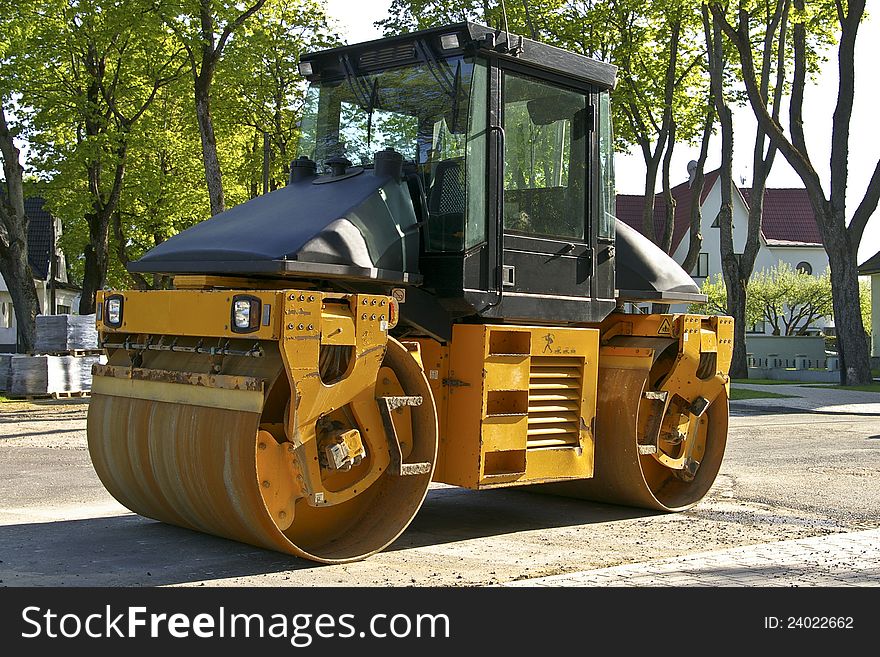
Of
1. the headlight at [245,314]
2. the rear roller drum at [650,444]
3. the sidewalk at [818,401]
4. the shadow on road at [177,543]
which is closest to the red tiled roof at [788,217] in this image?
the sidewalk at [818,401]

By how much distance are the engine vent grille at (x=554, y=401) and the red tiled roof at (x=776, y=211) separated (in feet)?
172

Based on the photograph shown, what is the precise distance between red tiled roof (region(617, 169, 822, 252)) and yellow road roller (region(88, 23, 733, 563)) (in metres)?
52.0

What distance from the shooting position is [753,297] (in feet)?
183

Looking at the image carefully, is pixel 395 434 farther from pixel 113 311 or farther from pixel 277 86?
pixel 277 86

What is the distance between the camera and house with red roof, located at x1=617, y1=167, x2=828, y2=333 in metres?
62.0

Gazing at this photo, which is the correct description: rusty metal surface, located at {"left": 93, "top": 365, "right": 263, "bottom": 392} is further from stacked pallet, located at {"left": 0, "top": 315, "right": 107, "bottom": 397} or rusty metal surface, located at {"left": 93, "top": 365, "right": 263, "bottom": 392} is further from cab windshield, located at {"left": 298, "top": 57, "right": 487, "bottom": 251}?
stacked pallet, located at {"left": 0, "top": 315, "right": 107, "bottom": 397}

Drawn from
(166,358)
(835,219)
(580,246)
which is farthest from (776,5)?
(166,358)

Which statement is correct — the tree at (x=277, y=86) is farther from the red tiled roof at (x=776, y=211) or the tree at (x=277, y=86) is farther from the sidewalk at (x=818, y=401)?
the red tiled roof at (x=776, y=211)

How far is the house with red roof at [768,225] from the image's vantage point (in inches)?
2442

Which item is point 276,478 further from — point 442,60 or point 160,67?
point 160,67

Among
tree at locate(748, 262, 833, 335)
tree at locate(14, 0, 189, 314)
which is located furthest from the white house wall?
tree at locate(14, 0, 189, 314)

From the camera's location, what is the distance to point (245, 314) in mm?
6992

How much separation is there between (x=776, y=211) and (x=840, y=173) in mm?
36863

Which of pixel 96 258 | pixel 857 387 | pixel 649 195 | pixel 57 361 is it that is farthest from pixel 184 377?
pixel 96 258
